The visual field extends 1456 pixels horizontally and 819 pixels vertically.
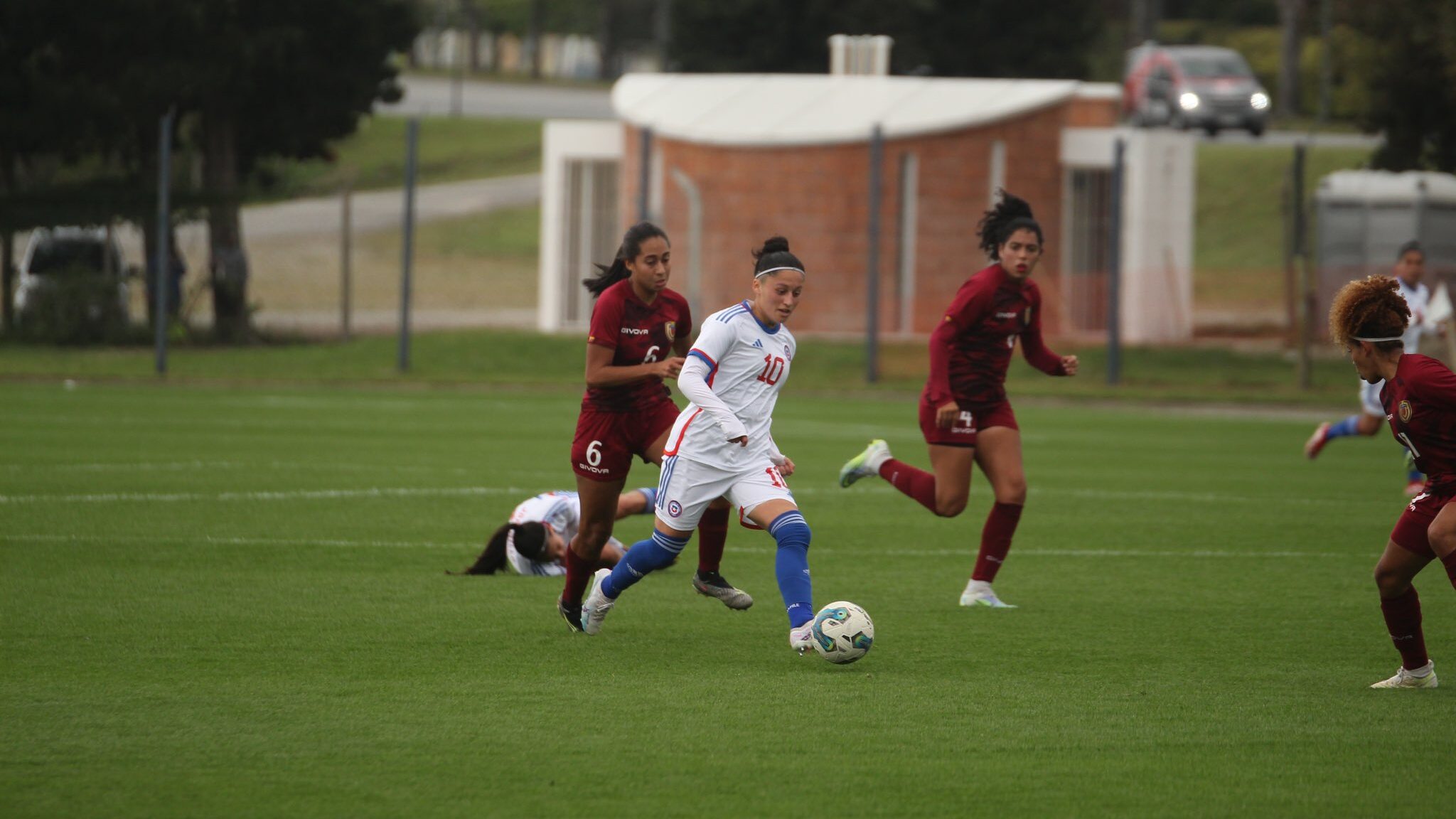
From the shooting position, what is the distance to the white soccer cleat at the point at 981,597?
29.6ft

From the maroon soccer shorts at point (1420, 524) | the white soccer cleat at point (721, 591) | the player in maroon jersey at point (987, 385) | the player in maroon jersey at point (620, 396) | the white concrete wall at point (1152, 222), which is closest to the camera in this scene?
the maroon soccer shorts at point (1420, 524)

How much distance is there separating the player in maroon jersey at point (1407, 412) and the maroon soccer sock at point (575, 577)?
3.58 metres

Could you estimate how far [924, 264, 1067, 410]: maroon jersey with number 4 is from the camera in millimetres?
9227

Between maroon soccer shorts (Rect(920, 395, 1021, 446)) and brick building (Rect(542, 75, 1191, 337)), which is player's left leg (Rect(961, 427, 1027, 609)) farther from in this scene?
brick building (Rect(542, 75, 1191, 337))

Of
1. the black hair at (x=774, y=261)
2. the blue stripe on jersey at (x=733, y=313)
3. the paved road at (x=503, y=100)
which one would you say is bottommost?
the blue stripe on jersey at (x=733, y=313)

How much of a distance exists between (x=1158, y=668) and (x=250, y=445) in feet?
34.2

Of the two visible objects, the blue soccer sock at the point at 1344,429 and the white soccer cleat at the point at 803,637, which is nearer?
the white soccer cleat at the point at 803,637

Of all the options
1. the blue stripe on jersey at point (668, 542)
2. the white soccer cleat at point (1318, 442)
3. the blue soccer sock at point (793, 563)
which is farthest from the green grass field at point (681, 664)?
the blue stripe on jersey at point (668, 542)

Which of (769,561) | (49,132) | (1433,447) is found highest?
(49,132)

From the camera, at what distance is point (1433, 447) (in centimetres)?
661

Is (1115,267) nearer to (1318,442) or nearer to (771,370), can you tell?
(1318,442)

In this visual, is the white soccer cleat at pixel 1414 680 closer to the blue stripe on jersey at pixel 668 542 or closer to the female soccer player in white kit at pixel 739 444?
the female soccer player in white kit at pixel 739 444

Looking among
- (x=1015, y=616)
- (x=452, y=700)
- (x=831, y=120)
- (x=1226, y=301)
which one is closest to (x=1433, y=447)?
(x=1015, y=616)

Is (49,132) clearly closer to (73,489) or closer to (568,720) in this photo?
(73,489)
